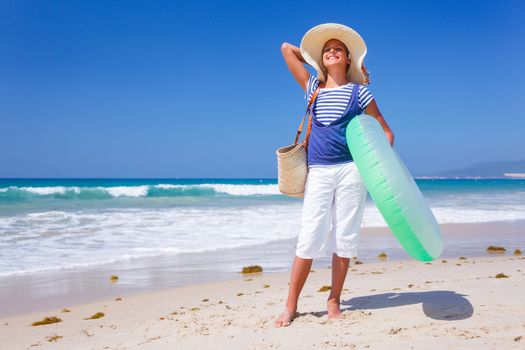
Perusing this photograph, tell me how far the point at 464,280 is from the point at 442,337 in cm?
230

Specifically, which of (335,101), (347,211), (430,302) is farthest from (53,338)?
(430,302)

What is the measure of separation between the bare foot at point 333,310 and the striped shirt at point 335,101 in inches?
50.2

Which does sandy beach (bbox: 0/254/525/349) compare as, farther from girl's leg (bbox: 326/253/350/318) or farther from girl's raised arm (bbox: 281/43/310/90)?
girl's raised arm (bbox: 281/43/310/90)

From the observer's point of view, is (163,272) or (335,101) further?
(163,272)

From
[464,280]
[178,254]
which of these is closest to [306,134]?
[464,280]

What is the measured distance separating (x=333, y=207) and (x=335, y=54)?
108cm

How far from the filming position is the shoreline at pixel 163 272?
228 inches

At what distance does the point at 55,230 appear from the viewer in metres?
11.5

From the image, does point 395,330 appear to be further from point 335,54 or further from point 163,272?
point 163,272

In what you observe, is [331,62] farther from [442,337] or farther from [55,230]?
[55,230]

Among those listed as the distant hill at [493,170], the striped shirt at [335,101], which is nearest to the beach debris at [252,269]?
the striped shirt at [335,101]

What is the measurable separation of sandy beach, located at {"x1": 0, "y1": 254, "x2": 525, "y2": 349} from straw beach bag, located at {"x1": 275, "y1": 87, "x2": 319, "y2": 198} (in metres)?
0.92

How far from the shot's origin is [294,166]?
12.3ft

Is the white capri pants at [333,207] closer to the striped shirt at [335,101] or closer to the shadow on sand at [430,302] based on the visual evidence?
the striped shirt at [335,101]
